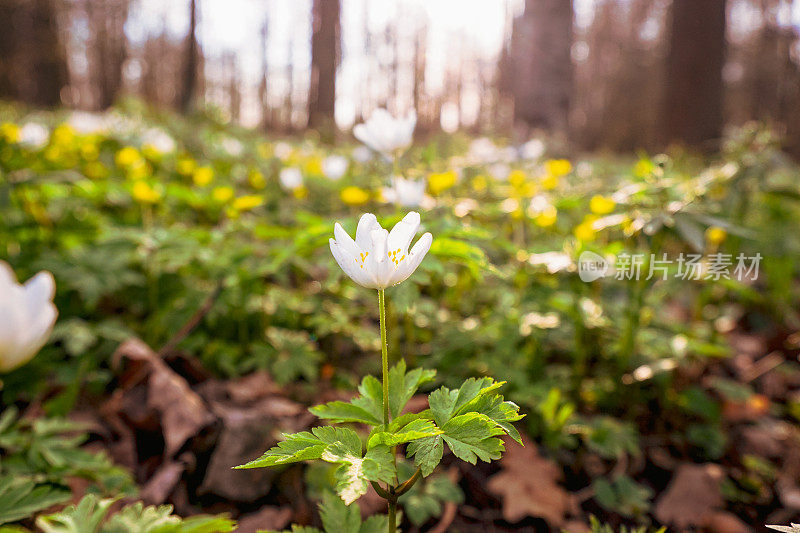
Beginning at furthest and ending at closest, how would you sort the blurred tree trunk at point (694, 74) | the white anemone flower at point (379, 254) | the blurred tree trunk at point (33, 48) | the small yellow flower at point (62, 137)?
the blurred tree trunk at point (33, 48), the blurred tree trunk at point (694, 74), the small yellow flower at point (62, 137), the white anemone flower at point (379, 254)

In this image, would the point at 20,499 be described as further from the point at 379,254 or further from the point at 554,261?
the point at 554,261

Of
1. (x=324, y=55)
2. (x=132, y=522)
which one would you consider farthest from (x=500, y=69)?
(x=132, y=522)

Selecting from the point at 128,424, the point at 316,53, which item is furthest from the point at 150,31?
the point at 128,424

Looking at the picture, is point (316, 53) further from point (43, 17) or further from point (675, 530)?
point (43, 17)

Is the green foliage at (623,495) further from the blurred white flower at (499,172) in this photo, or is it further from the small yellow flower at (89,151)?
the small yellow flower at (89,151)

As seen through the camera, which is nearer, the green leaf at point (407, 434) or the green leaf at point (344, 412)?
the green leaf at point (407, 434)

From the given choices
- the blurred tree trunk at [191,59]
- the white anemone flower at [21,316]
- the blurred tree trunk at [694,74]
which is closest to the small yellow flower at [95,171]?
the white anemone flower at [21,316]
